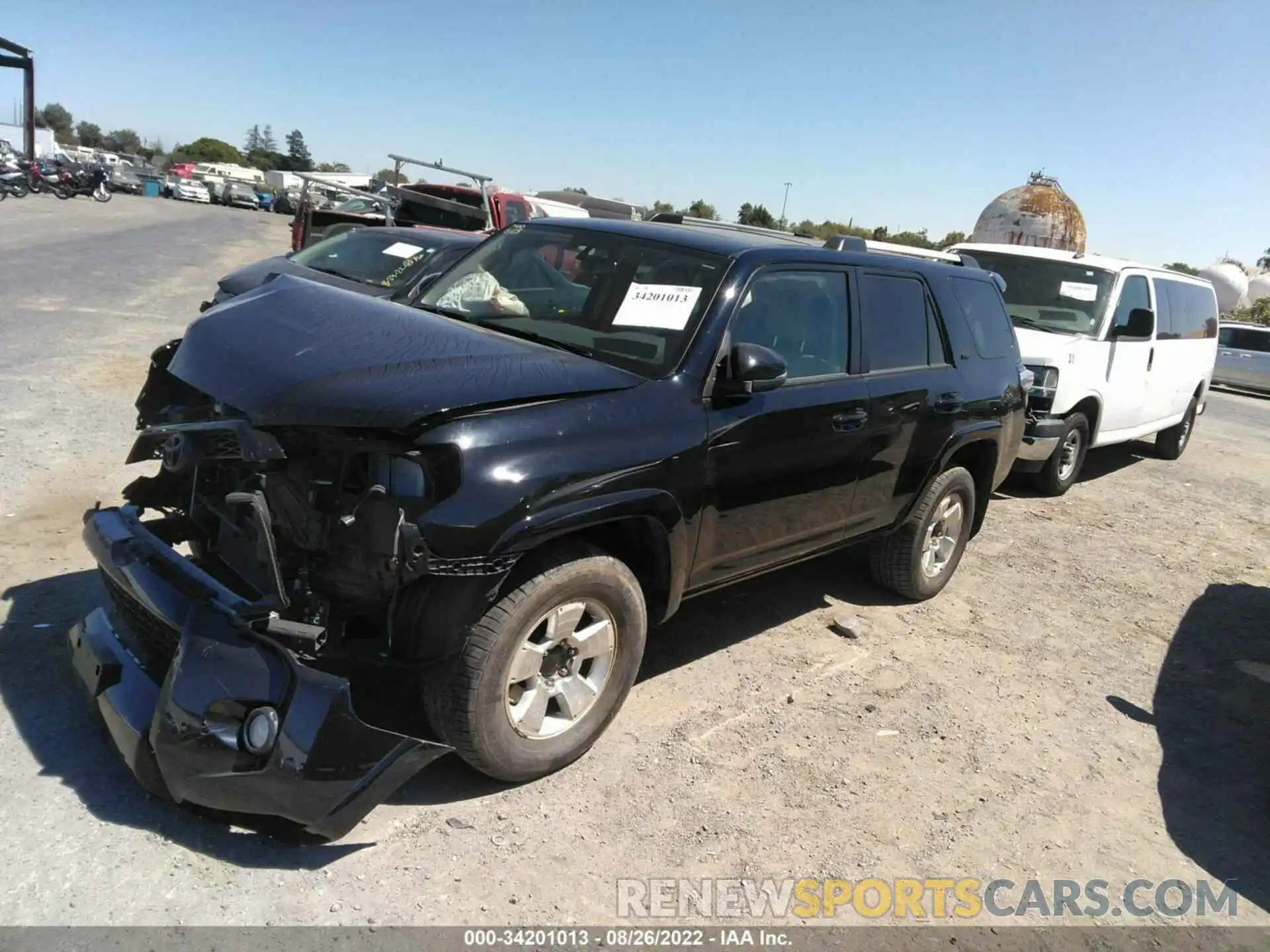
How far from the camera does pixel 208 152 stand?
110 meters

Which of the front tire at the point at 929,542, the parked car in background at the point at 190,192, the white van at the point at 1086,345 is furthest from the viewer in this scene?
the parked car in background at the point at 190,192

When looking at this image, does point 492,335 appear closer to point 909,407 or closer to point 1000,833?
point 909,407

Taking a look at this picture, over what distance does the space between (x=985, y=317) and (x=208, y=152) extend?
123536 millimetres

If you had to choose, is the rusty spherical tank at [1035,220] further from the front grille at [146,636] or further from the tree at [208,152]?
the tree at [208,152]

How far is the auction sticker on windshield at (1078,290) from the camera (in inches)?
331

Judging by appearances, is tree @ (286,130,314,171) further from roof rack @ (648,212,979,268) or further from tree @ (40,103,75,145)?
roof rack @ (648,212,979,268)

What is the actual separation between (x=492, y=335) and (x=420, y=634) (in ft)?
4.32

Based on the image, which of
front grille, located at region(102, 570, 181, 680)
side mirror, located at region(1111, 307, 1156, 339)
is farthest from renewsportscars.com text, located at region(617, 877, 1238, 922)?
side mirror, located at region(1111, 307, 1156, 339)

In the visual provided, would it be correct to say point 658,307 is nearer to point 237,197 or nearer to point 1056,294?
point 1056,294

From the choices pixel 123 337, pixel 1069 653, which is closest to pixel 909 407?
pixel 1069 653

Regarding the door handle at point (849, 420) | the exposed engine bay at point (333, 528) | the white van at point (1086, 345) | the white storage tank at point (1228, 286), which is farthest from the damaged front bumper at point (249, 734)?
the white storage tank at point (1228, 286)

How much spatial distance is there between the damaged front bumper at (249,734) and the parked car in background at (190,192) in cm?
5616

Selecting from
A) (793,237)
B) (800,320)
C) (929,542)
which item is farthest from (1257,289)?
(800,320)

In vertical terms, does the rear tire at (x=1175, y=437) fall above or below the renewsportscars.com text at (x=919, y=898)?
above
